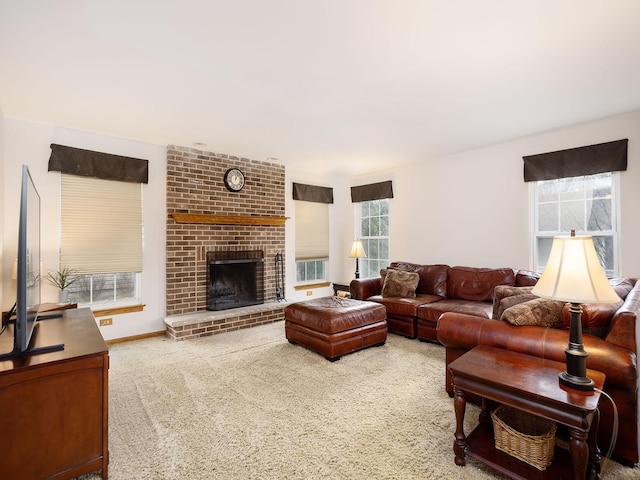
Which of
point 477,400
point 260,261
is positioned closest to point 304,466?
→ point 477,400

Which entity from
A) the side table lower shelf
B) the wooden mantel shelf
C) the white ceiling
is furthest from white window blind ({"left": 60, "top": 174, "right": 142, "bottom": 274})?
the side table lower shelf

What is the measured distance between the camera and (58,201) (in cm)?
364

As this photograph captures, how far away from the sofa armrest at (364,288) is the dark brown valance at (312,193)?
202 centimetres

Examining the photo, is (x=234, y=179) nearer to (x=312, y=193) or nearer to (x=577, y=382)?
(x=312, y=193)

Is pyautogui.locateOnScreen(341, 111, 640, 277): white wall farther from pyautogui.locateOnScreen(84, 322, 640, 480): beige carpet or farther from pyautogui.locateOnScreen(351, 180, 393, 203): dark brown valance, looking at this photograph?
pyautogui.locateOnScreen(84, 322, 640, 480): beige carpet

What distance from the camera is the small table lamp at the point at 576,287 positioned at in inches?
60.2

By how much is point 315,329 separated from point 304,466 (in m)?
1.69

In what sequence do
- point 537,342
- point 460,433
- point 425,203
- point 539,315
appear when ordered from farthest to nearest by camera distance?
point 425,203 < point 539,315 < point 537,342 < point 460,433

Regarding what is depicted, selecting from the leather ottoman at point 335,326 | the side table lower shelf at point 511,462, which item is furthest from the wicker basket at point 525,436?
the leather ottoman at point 335,326

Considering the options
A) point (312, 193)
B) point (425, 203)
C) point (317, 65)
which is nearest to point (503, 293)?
point (317, 65)

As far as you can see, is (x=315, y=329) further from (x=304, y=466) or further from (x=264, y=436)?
(x=304, y=466)

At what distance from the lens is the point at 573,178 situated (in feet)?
12.6

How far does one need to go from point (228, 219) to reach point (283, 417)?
3253mm

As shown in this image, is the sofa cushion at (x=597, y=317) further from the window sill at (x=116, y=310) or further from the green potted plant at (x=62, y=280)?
the green potted plant at (x=62, y=280)
